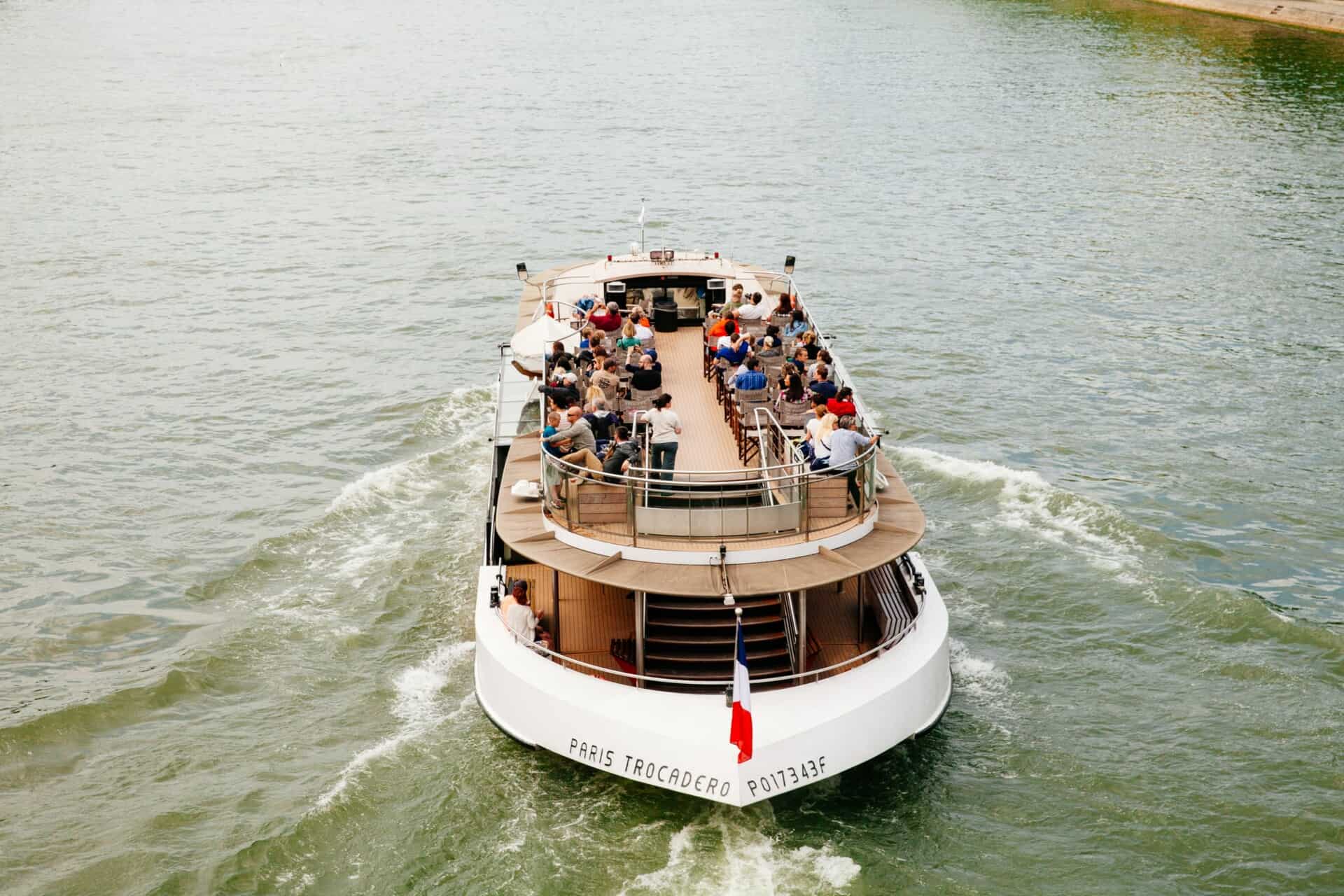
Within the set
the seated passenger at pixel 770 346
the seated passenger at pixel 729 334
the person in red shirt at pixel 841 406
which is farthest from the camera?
the seated passenger at pixel 729 334

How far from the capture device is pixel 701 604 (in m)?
17.7

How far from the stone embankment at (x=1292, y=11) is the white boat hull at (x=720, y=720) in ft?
254

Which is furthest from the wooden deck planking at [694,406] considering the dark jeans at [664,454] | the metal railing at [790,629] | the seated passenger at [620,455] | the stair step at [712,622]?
the stair step at [712,622]

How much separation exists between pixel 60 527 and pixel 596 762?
15.6 m

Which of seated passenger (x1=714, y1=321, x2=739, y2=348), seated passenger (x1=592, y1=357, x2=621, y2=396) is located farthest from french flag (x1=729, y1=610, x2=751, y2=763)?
seated passenger (x1=714, y1=321, x2=739, y2=348)

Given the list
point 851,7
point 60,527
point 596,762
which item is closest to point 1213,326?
point 596,762

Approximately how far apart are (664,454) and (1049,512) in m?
11.0

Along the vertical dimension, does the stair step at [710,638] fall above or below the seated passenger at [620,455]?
below

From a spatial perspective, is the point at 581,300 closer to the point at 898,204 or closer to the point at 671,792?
the point at 671,792

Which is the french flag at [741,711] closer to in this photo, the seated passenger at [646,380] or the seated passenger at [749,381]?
the seated passenger at [749,381]

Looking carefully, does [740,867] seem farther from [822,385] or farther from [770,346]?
[770,346]

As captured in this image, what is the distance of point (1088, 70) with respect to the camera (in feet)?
246

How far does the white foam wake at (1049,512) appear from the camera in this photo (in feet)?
81.0

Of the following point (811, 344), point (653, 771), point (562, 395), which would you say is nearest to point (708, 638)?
point (653, 771)
